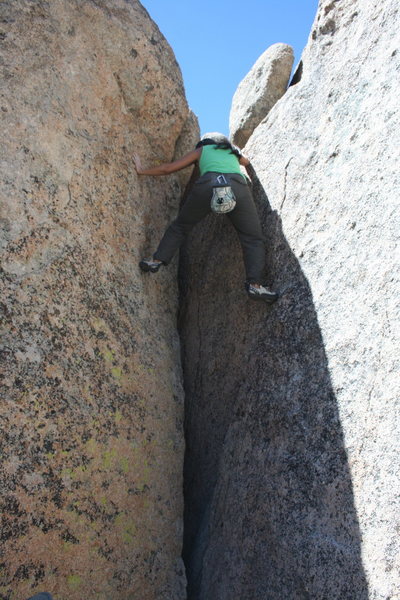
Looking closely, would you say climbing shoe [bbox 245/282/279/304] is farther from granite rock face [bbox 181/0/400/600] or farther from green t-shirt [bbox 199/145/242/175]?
green t-shirt [bbox 199/145/242/175]

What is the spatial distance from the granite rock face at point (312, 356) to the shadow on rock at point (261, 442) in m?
0.01

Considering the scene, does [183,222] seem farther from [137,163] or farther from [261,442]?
[261,442]

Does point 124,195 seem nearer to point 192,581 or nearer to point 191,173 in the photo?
point 191,173

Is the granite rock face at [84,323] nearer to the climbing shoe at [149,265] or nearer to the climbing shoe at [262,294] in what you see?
the climbing shoe at [149,265]

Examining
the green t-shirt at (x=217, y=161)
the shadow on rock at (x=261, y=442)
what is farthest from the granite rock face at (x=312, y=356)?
the green t-shirt at (x=217, y=161)

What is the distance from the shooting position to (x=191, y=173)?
6125mm

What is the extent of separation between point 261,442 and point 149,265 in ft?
5.96

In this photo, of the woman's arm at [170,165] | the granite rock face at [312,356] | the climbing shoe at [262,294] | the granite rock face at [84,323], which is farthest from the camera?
the woman's arm at [170,165]

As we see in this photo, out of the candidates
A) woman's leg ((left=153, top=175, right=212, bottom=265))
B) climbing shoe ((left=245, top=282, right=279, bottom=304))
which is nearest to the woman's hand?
woman's leg ((left=153, top=175, right=212, bottom=265))

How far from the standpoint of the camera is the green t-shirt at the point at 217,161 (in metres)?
4.86

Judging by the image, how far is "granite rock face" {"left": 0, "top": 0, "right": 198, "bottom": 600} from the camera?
3557mm

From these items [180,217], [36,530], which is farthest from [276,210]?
[36,530]

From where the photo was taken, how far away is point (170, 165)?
5129mm

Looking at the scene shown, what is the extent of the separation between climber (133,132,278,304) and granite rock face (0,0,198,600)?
0.27 metres
